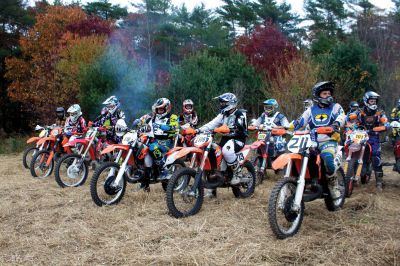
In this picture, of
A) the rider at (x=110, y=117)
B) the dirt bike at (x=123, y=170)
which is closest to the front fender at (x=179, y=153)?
the dirt bike at (x=123, y=170)

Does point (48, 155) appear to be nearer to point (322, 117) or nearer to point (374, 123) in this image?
point (322, 117)

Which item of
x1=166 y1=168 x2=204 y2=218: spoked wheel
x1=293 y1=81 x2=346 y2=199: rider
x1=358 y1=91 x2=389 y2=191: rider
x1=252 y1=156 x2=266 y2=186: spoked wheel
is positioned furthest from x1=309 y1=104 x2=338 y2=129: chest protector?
x1=252 y1=156 x2=266 y2=186: spoked wheel

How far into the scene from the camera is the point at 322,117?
609 cm

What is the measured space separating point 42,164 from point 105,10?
27581mm

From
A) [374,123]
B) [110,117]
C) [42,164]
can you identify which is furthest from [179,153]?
[42,164]

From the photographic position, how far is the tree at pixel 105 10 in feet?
114

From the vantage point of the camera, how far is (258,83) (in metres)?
20.2

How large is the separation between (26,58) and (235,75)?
51.4 feet

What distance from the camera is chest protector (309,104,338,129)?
604 cm

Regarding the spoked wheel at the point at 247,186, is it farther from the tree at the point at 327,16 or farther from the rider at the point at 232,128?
→ the tree at the point at 327,16

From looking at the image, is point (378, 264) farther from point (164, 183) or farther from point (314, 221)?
point (164, 183)

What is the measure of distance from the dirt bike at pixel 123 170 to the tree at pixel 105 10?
29662mm

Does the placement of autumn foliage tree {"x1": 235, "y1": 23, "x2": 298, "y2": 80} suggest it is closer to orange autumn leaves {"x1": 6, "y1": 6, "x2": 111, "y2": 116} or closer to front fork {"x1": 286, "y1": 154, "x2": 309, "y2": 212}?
orange autumn leaves {"x1": 6, "y1": 6, "x2": 111, "y2": 116}

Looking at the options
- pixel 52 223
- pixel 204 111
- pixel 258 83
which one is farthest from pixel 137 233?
pixel 258 83
